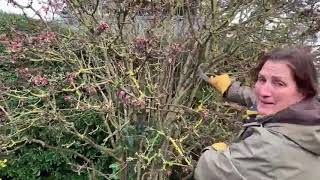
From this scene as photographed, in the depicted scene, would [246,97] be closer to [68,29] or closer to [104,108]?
[104,108]

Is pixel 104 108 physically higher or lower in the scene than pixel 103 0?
lower

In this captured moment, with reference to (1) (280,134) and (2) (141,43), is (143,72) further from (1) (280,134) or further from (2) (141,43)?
(1) (280,134)

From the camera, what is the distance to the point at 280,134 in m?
2.02

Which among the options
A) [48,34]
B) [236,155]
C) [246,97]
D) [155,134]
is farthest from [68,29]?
[236,155]

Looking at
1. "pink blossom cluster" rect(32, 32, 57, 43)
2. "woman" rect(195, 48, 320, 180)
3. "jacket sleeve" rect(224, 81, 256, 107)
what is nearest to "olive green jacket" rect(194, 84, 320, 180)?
"woman" rect(195, 48, 320, 180)

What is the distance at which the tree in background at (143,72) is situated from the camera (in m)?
4.51

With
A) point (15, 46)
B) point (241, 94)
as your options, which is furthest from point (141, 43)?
point (15, 46)

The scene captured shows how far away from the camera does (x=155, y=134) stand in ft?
15.6

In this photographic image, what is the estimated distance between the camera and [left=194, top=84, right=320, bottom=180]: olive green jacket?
1.98m

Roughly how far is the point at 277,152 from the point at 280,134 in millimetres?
82

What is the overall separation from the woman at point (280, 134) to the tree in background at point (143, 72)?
1931 millimetres

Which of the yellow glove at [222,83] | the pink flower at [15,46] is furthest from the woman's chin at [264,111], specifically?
the pink flower at [15,46]

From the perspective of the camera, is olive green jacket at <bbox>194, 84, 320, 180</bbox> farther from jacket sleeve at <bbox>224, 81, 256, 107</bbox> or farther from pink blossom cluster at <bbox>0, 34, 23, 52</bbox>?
pink blossom cluster at <bbox>0, 34, 23, 52</bbox>

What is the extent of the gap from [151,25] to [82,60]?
0.83 m
